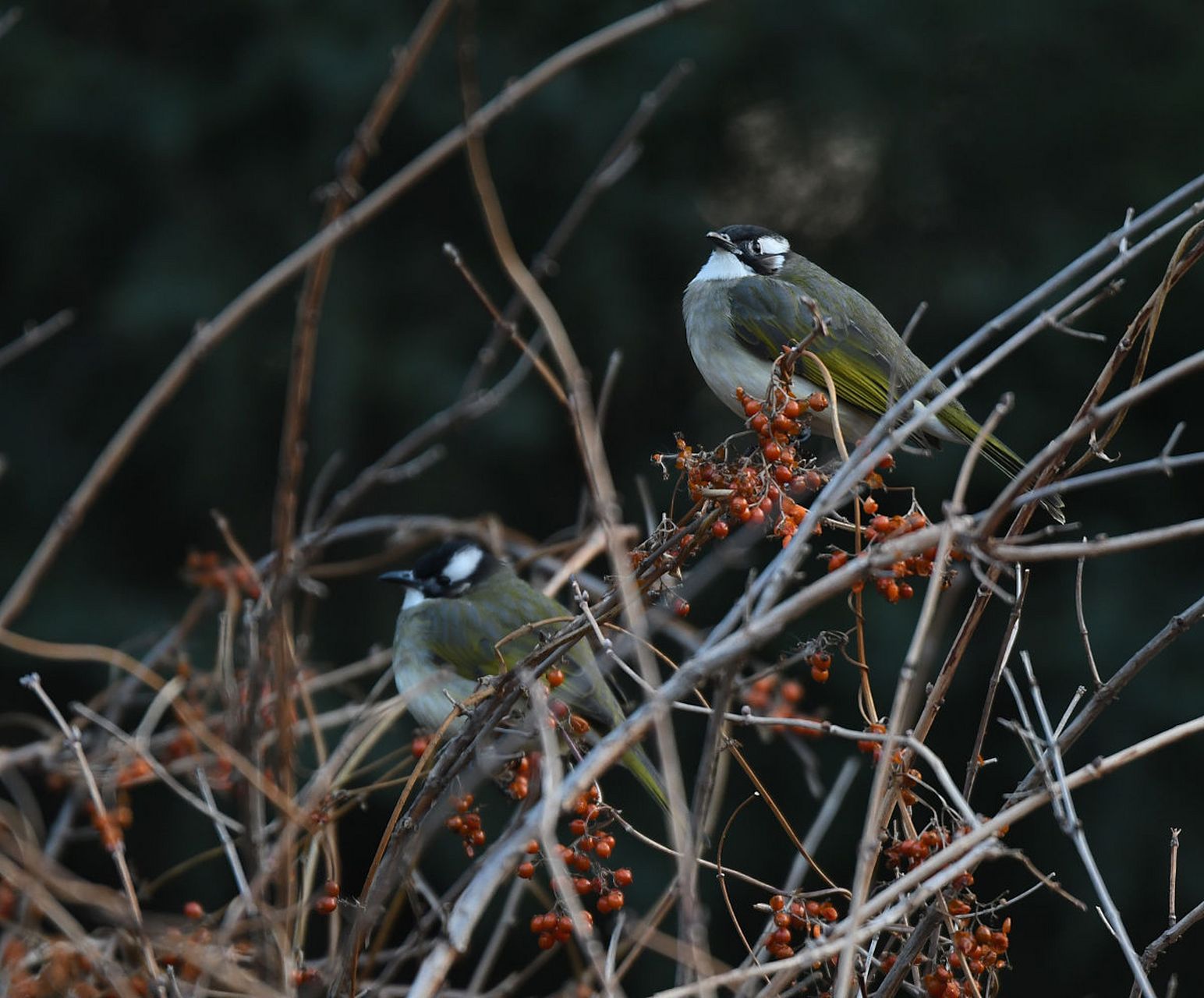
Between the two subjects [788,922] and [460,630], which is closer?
[788,922]

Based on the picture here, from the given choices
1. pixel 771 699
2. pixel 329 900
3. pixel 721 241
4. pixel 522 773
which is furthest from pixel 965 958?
pixel 721 241

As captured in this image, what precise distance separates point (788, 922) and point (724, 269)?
2.63m

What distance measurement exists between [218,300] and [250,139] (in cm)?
93

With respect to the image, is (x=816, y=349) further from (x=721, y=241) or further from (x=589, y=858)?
(x=589, y=858)

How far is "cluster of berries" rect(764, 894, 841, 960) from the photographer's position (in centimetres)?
176

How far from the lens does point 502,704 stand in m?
1.73

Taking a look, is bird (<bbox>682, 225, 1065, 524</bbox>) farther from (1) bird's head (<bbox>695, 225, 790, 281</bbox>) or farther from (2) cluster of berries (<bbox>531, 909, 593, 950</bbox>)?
(2) cluster of berries (<bbox>531, 909, 593, 950</bbox>)

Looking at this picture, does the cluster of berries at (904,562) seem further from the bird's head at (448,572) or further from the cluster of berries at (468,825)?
the bird's head at (448,572)

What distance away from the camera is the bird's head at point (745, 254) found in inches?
161

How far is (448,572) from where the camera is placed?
15.2 ft

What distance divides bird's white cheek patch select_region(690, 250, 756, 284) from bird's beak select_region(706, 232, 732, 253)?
51 millimetres

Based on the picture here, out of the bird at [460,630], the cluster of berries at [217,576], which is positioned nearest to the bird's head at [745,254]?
the bird at [460,630]

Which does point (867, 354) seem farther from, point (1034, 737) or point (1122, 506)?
point (1122, 506)

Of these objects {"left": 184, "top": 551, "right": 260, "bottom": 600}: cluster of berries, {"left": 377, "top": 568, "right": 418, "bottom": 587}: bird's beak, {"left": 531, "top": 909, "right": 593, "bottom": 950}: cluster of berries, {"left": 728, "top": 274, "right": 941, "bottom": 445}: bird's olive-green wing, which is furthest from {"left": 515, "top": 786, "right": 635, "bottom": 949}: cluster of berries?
{"left": 377, "top": 568, "right": 418, "bottom": 587}: bird's beak
